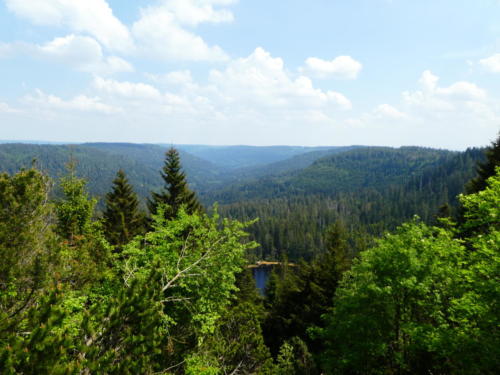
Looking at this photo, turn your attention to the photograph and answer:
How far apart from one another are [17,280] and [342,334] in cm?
1719

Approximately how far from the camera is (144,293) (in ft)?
22.0

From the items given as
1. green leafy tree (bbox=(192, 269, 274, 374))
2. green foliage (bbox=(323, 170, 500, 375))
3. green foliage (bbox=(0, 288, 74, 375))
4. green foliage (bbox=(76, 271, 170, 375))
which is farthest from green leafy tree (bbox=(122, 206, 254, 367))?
green foliage (bbox=(323, 170, 500, 375))

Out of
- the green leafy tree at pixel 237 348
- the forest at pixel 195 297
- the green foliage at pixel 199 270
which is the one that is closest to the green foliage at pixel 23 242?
the forest at pixel 195 297

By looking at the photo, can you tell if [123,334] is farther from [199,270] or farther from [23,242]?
[199,270]

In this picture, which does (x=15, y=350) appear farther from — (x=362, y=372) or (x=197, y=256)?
(x=362, y=372)

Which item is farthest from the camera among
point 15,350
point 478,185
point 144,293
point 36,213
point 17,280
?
point 478,185

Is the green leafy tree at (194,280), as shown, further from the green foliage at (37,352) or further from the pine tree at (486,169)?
the pine tree at (486,169)

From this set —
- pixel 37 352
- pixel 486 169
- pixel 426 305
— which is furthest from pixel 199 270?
pixel 486 169

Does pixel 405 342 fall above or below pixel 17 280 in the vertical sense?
below

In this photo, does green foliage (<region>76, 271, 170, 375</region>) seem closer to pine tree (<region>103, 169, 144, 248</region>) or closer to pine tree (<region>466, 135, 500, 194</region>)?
pine tree (<region>103, 169, 144, 248</region>)

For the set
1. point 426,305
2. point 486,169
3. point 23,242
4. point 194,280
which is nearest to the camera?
point 23,242

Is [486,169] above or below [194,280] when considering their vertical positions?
above

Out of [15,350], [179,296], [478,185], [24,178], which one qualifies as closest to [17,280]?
[24,178]

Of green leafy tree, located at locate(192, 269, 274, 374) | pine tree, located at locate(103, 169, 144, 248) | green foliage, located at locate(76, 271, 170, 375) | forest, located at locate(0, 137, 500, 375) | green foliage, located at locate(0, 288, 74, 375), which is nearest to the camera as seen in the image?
green foliage, located at locate(0, 288, 74, 375)
